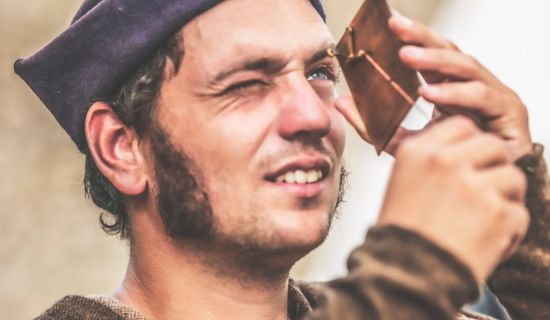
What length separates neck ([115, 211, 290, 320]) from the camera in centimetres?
230

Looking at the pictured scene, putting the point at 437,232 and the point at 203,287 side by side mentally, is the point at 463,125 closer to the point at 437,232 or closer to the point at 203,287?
the point at 437,232

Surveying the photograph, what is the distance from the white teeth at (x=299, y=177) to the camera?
7.06 ft

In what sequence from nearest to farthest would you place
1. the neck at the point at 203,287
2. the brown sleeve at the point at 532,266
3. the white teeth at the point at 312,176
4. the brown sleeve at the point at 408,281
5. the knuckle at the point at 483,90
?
the brown sleeve at the point at 408,281 < the knuckle at the point at 483,90 < the brown sleeve at the point at 532,266 < the white teeth at the point at 312,176 < the neck at the point at 203,287

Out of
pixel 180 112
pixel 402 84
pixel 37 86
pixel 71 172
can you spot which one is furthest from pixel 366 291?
pixel 71 172

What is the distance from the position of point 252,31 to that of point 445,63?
2.08ft

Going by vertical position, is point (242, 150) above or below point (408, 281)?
below

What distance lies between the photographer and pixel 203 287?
2.32m

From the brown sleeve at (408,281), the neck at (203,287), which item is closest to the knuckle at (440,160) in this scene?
the brown sleeve at (408,281)

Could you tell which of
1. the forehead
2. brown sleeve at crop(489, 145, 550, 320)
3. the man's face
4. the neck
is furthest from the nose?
brown sleeve at crop(489, 145, 550, 320)

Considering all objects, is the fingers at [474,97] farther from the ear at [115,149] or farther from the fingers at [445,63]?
the ear at [115,149]

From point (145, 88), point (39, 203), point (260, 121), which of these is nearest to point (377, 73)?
point (260, 121)

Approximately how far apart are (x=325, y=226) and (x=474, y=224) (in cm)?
83

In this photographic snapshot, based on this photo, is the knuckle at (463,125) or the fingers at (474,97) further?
the fingers at (474,97)

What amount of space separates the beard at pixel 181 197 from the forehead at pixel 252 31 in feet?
0.84
